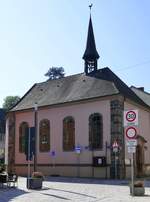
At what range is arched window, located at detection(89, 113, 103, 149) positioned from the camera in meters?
31.7

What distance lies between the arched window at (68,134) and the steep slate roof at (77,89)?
1.80 m

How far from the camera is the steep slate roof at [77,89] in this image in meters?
33.0

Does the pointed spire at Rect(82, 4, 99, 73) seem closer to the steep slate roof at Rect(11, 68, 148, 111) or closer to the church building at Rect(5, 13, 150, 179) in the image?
the church building at Rect(5, 13, 150, 179)

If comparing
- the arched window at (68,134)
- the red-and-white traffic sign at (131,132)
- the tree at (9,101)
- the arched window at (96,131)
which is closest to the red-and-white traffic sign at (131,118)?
the red-and-white traffic sign at (131,132)

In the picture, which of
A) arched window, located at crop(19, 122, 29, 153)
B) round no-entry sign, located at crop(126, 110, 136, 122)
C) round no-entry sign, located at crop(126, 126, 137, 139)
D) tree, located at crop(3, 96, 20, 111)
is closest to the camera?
round no-entry sign, located at crop(126, 126, 137, 139)

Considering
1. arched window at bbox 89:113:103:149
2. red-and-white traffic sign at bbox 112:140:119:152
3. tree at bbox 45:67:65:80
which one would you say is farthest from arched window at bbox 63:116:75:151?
tree at bbox 45:67:65:80

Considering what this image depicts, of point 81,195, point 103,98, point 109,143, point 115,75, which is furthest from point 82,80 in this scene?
point 81,195

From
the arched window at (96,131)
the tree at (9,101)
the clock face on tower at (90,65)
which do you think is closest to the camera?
the arched window at (96,131)

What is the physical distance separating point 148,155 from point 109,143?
7.73m

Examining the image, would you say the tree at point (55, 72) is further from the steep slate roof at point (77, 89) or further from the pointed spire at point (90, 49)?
the pointed spire at point (90, 49)

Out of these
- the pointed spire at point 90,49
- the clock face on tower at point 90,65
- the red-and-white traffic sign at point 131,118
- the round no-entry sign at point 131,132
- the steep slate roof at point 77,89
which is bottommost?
the round no-entry sign at point 131,132

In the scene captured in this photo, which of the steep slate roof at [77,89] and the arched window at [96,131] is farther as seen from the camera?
the steep slate roof at [77,89]

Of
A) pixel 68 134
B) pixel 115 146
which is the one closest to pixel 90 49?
pixel 68 134

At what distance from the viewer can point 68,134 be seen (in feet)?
112
